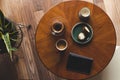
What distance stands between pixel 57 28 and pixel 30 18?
62cm

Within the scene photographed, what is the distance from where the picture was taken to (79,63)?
1790 mm

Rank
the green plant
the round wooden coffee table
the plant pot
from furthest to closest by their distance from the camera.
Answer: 1. the plant pot
2. the green plant
3. the round wooden coffee table

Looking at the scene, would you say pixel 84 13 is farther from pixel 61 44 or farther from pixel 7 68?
pixel 7 68

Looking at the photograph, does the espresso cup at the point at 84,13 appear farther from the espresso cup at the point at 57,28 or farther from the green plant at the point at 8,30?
the green plant at the point at 8,30

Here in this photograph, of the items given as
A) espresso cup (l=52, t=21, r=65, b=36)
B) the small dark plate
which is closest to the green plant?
espresso cup (l=52, t=21, r=65, b=36)

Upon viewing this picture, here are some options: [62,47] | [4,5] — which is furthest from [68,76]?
[4,5]

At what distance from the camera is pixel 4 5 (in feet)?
7.81

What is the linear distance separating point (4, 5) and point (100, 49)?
1103mm

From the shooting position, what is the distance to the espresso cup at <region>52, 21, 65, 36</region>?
1.78 meters

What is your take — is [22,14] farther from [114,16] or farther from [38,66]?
[114,16]

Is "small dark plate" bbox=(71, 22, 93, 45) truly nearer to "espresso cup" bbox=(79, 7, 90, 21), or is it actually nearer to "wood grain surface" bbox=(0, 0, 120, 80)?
"espresso cup" bbox=(79, 7, 90, 21)

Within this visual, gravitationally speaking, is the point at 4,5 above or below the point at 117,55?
above

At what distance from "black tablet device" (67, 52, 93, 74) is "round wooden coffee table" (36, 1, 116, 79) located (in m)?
0.02

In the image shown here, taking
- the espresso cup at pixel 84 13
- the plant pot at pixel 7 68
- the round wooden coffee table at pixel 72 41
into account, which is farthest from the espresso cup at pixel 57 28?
the plant pot at pixel 7 68
